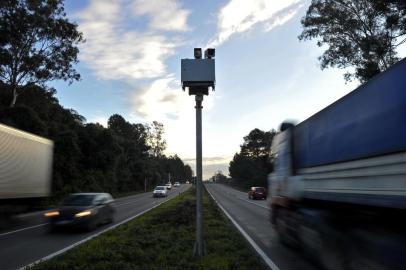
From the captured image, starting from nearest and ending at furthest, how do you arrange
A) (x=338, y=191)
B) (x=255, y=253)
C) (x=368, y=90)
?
1. (x=368, y=90)
2. (x=338, y=191)
3. (x=255, y=253)

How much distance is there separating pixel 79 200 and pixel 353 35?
79.1 ft

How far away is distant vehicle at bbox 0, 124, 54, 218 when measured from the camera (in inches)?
690

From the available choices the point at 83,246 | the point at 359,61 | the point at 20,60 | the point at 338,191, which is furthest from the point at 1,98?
the point at 338,191

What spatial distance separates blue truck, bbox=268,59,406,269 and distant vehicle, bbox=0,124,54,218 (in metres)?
11.0

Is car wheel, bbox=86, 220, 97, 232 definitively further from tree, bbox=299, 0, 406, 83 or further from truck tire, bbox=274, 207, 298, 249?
tree, bbox=299, 0, 406, 83

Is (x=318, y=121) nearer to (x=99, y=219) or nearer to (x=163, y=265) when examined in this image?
(x=163, y=265)

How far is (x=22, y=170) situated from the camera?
19109 millimetres

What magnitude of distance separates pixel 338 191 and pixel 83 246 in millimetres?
7497

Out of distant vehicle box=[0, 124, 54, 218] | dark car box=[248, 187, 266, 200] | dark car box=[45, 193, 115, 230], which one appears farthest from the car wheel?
dark car box=[248, 187, 266, 200]

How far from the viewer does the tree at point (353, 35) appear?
32844 millimetres

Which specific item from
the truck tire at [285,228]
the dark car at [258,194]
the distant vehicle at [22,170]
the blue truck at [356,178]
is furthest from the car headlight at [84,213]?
the dark car at [258,194]

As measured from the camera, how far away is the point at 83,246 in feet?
42.0

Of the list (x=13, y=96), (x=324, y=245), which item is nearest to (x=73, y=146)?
(x=13, y=96)

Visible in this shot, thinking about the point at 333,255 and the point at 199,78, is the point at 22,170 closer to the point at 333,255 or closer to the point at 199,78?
the point at 199,78
